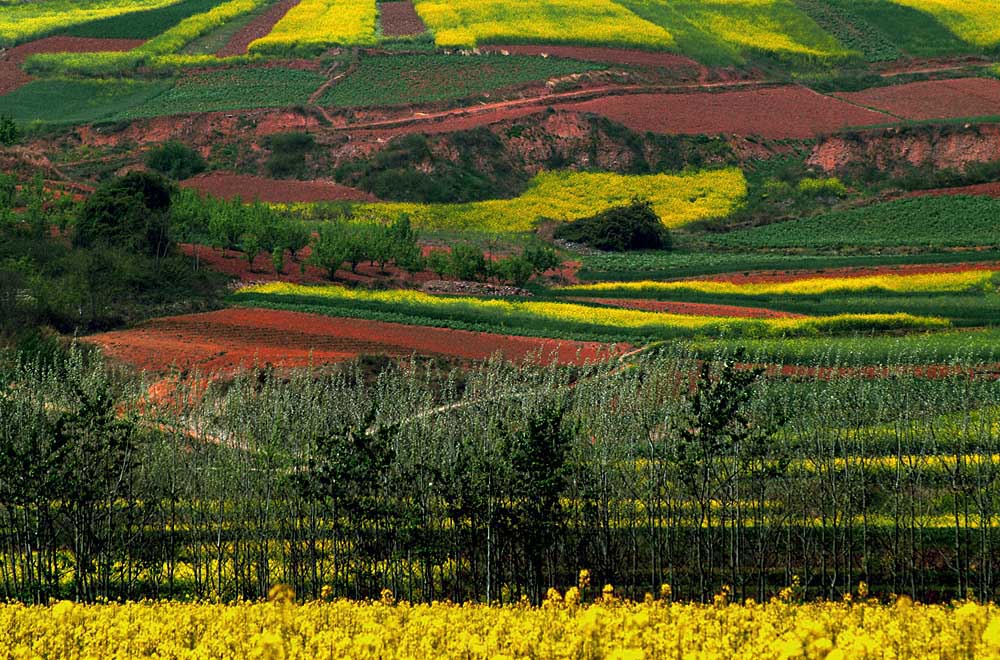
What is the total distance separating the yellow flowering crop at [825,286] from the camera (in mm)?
79312

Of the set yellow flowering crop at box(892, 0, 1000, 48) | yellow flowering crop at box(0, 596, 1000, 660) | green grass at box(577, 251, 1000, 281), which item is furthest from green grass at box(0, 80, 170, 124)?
yellow flowering crop at box(0, 596, 1000, 660)

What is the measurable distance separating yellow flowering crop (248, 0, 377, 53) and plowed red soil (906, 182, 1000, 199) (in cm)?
6877

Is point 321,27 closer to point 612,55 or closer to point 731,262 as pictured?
point 612,55

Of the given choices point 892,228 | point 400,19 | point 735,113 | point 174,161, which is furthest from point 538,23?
point 892,228

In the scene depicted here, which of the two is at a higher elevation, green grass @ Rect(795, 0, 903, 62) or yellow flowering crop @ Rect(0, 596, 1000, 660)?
green grass @ Rect(795, 0, 903, 62)

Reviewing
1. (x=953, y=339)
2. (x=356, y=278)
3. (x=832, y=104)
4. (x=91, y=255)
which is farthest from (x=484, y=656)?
(x=832, y=104)

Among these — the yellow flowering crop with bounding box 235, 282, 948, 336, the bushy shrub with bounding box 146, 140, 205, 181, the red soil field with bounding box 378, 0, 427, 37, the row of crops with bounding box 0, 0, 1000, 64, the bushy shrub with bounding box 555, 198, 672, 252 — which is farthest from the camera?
the red soil field with bounding box 378, 0, 427, 37

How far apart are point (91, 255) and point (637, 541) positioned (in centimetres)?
4557

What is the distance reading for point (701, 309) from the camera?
74188mm

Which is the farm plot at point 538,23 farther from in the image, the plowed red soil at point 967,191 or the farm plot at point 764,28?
the plowed red soil at point 967,191

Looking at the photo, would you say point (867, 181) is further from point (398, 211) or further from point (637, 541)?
point (637, 541)

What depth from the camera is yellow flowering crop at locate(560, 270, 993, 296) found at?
7931 cm

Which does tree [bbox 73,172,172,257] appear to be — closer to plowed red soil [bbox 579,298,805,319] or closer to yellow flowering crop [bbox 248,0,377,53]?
plowed red soil [bbox 579,298,805,319]

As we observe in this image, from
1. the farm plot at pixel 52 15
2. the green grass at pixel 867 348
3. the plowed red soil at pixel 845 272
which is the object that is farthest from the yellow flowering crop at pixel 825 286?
the farm plot at pixel 52 15
